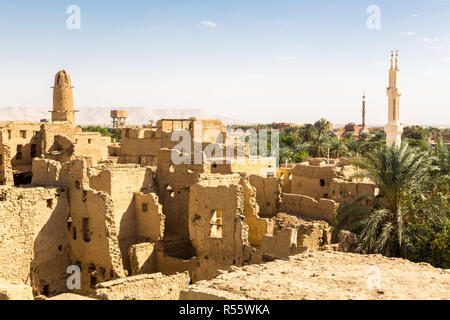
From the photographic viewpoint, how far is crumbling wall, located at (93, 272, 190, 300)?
1216 cm

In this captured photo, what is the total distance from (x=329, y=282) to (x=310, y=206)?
12.7m

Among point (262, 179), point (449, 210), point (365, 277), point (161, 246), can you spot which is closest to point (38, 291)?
point (161, 246)

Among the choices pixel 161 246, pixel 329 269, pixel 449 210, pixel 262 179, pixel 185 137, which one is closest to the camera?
pixel 329 269

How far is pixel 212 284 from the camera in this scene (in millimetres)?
8625

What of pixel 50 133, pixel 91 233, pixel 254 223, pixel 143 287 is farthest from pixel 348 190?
pixel 50 133

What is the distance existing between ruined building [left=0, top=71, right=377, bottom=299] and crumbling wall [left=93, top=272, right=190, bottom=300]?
0.08ft

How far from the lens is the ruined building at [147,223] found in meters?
15.2

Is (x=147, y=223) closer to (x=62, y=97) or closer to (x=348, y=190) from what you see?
(x=348, y=190)

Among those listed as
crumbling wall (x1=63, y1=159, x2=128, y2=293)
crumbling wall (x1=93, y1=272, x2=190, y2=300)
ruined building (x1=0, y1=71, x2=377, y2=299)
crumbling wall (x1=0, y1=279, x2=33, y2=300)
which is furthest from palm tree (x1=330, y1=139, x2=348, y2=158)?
crumbling wall (x1=0, y1=279, x2=33, y2=300)

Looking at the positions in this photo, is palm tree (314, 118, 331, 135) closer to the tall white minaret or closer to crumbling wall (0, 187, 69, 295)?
the tall white minaret

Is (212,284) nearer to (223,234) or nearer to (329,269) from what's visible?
(329,269)

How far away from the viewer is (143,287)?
1271cm

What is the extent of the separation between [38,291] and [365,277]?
37.7 feet

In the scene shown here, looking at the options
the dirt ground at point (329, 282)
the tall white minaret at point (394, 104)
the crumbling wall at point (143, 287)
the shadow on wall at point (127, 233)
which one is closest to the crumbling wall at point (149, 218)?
the shadow on wall at point (127, 233)
